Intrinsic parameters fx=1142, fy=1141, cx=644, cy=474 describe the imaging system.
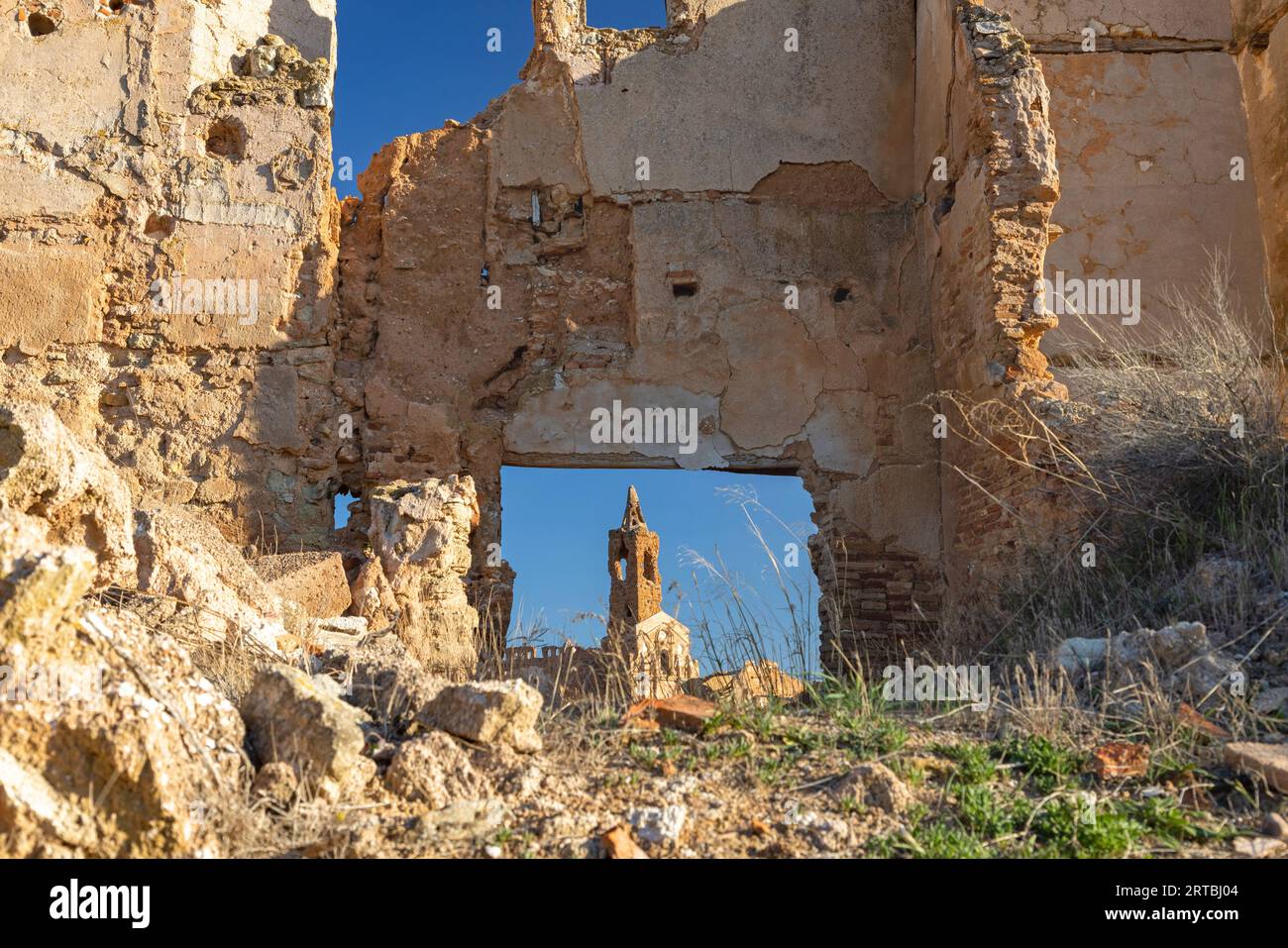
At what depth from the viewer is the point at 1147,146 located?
973 centimetres

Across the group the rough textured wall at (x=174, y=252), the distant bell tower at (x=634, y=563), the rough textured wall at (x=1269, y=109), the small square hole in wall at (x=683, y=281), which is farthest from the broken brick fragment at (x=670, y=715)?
the distant bell tower at (x=634, y=563)

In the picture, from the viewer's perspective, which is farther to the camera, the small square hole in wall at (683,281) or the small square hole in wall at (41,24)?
the small square hole in wall at (683,281)

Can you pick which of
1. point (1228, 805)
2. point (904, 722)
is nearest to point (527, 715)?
point (904, 722)

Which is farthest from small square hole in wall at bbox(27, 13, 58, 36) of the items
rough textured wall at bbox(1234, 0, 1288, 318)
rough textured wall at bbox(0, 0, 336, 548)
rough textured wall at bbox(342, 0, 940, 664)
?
rough textured wall at bbox(1234, 0, 1288, 318)

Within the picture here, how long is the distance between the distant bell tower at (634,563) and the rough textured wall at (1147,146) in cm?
931

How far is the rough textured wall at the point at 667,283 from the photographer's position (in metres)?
8.50

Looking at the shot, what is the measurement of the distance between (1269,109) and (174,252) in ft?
28.8

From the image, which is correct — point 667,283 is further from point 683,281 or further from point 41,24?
point 41,24

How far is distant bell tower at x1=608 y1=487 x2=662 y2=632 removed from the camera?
17.5 meters

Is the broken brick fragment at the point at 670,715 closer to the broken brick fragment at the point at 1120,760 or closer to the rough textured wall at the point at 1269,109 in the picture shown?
the broken brick fragment at the point at 1120,760

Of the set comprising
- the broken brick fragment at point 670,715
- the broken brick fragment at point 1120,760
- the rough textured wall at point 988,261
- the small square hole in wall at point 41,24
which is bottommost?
the broken brick fragment at point 1120,760

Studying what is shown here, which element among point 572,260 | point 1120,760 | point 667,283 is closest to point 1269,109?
point 667,283

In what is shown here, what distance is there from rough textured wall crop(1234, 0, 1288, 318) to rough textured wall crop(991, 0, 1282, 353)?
9 centimetres

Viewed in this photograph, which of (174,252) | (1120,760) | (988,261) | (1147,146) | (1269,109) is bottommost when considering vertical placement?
(1120,760)
